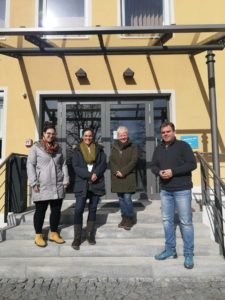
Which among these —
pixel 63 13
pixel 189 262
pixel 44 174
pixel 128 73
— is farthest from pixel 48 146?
pixel 63 13

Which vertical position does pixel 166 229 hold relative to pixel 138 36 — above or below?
below

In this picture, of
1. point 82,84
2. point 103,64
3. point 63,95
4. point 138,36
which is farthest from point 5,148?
point 138,36

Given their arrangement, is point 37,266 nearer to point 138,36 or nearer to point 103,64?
point 103,64

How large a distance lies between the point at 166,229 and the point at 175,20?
4.61m

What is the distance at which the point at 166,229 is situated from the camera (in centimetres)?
411

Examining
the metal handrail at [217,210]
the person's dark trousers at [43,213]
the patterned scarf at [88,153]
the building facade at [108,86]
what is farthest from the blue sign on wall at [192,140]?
the person's dark trousers at [43,213]

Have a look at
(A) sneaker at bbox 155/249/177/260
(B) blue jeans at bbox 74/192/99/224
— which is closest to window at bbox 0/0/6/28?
(B) blue jeans at bbox 74/192/99/224

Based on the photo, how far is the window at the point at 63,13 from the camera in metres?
6.96

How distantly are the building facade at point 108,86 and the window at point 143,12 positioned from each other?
48 mm

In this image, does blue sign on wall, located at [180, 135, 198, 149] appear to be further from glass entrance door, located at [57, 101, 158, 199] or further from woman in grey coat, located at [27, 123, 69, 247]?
woman in grey coat, located at [27, 123, 69, 247]

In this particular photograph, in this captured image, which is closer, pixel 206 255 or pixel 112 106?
pixel 206 255

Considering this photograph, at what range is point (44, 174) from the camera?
14.3ft

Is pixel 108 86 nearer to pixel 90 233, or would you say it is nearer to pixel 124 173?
pixel 124 173

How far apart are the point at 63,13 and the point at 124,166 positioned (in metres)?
4.11
